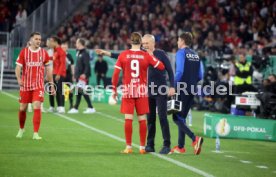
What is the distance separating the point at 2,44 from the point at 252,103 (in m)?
16.2

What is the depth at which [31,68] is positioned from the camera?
1672 centimetres

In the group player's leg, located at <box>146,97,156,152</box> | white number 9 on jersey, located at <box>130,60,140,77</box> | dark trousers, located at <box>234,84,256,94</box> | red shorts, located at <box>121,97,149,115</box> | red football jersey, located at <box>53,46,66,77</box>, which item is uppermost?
red football jersey, located at <box>53,46,66,77</box>

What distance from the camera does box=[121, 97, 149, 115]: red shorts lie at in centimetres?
1452

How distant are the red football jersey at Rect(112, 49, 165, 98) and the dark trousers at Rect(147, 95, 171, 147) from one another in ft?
1.58

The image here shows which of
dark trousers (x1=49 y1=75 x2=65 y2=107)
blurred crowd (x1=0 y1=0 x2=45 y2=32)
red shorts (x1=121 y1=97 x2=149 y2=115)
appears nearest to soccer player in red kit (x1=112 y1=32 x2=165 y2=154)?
red shorts (x1=121 y1=97 x2=149 y2=115)

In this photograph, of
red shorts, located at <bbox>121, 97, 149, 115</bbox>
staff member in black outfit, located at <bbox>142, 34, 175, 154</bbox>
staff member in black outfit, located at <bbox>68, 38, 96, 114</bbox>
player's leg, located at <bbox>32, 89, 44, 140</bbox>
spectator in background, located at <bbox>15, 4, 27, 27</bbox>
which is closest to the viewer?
red shorts, located at <bbox>121, 97, 149, 115</bbox>

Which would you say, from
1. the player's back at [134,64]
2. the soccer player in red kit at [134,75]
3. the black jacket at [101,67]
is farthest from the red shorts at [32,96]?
the black jacket at [101,67]

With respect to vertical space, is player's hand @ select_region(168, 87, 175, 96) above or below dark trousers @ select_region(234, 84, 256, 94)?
below

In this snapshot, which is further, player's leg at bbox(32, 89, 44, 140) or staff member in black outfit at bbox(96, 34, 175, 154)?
player's leg at bbox(32, 89, 44, 140)

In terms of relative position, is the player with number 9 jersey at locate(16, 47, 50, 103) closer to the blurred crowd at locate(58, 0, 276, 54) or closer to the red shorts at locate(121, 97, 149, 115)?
the red shorts at locate(121, 97, 149, 115)

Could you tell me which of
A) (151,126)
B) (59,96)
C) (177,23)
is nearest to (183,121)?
(151,126)

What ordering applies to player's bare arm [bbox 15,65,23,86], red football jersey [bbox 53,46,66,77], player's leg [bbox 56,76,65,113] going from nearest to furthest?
player's bare arm [bbox 15,65,23,86] < red football jersey [bbox 53,46,66,77] < player's leg [bbox 56,76,65,113]

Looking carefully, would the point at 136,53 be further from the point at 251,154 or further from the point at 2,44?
the point at 2,44

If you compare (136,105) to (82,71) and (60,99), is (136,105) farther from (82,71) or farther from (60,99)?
(82,71)
